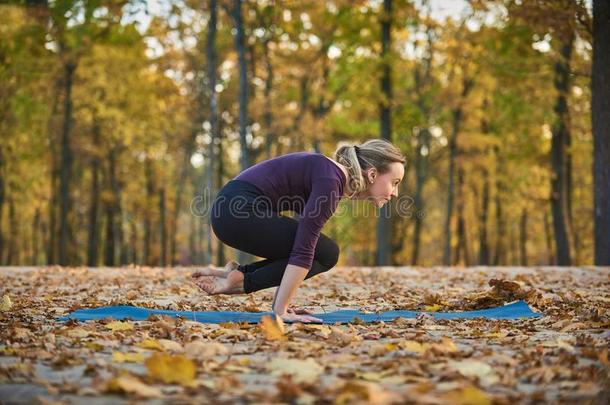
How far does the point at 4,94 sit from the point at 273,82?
363 inches

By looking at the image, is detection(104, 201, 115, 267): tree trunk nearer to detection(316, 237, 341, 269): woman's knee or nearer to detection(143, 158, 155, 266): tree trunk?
detection(143, 158, 155, 266): tree trunk

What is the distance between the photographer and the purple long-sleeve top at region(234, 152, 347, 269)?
441cm

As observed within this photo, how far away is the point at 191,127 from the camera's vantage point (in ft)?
81.3

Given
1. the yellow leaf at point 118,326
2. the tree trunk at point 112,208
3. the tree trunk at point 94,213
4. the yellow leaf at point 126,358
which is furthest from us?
the tree trunk at point 112,208

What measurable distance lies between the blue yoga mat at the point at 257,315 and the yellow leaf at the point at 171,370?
1963 millimetres

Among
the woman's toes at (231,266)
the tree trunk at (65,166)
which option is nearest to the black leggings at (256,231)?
the woman's toes at (231,266)

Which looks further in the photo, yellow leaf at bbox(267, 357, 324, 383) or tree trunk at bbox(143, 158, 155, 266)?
tree trunk at bbox(143, 158, 155, 266)

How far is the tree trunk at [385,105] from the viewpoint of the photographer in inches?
707

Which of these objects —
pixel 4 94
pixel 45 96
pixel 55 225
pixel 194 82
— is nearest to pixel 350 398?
pixel 4 94

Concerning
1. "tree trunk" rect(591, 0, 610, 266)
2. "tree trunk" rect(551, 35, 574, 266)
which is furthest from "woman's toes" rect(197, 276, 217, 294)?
"tree trunk" rect(551, 35, 574, 266)

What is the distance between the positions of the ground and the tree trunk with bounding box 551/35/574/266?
42.8ft

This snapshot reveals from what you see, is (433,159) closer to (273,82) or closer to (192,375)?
(273,82)

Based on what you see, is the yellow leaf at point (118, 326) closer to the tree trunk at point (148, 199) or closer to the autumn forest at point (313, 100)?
the autumn forest at point (313, 100)

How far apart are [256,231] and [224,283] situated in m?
0.49
